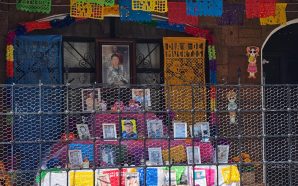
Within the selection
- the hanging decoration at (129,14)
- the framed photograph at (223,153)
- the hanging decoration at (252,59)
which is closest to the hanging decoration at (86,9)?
the hanging decoration at (129,14)

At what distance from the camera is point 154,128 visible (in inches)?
245

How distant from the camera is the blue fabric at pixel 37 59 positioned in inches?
340

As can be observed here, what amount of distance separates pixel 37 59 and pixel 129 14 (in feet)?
5.14

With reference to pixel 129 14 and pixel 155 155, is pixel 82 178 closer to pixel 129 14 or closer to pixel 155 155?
pixel 155 155

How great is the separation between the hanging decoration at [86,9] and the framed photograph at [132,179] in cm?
349

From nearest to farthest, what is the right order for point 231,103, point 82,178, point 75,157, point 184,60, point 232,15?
point 82,178, point 75,157, point 231,103, point 184,60, point 232,15

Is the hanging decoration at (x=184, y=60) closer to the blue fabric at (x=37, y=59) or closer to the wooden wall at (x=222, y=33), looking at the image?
the wooden wall at (x=222, y=33)

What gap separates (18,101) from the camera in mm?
7273

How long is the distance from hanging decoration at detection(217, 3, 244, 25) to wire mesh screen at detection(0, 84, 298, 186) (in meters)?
1.52

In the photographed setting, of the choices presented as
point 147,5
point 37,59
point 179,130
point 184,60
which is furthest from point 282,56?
point 179,130

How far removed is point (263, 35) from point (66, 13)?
333 centimetres

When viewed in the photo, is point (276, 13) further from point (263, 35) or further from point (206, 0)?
point (206, 0)

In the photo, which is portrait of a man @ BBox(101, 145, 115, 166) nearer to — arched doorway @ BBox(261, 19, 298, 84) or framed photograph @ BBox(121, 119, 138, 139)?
framed photograph @ BBox(121, 119, 138, 139)

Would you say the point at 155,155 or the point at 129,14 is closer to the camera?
the point at 155,155
